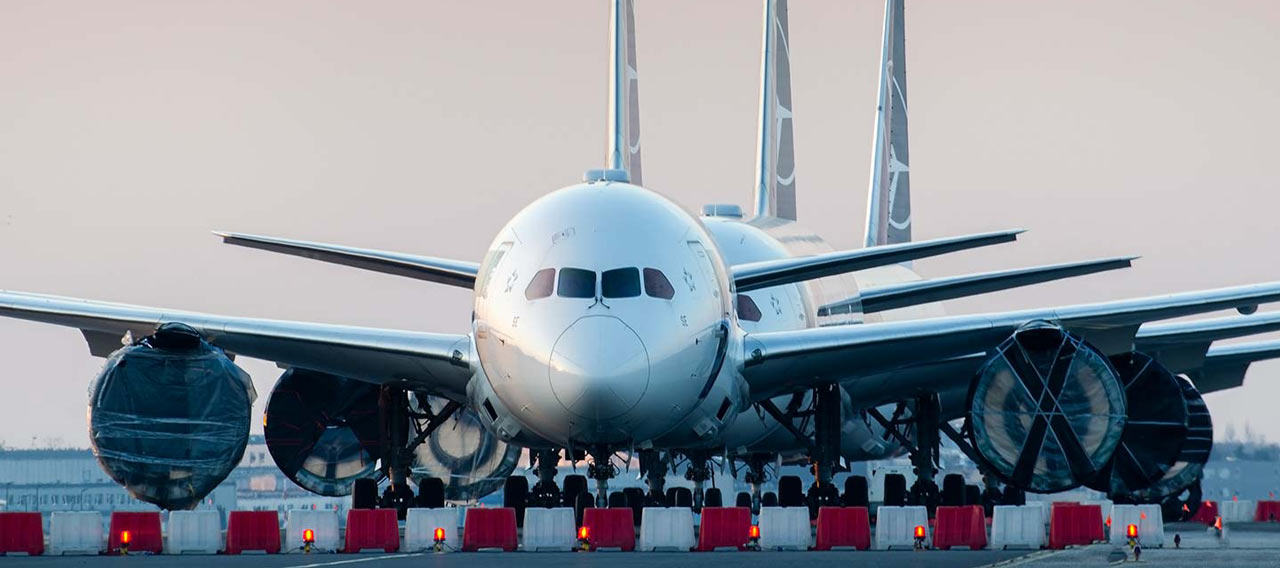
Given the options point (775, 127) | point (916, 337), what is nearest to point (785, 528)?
point (916, 337)

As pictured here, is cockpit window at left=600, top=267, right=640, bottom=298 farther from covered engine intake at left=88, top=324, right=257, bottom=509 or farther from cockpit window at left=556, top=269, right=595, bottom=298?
covered engine intake at left=88, top=324, right=257, bottom=509

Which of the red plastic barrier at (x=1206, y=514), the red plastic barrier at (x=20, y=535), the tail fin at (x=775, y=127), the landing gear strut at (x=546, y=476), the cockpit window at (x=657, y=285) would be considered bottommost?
the red plastic barrier at (x=20, y=535)

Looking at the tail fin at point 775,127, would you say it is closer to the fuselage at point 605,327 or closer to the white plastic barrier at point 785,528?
the fuselage at point 605,327

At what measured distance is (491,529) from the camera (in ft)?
87.4

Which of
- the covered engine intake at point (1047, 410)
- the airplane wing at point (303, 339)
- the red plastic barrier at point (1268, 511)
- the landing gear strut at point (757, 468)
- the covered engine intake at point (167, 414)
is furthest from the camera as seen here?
the landing gear strut at point (757, 468)

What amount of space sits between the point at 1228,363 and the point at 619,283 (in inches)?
903

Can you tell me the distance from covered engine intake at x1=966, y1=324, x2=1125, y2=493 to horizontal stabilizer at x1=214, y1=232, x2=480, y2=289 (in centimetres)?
737

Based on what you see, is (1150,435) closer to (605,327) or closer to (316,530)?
(605,327)

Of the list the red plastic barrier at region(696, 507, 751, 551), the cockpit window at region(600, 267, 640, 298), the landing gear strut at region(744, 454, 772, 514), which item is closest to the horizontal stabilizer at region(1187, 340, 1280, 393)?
the landing gear strut at region(744, 454, 772, 514)

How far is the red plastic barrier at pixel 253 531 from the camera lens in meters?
26.8

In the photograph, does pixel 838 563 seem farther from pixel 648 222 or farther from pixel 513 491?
pixel 513 491

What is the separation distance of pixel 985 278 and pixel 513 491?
9595 millimetres

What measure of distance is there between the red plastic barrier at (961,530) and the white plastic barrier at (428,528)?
6035 millimetres

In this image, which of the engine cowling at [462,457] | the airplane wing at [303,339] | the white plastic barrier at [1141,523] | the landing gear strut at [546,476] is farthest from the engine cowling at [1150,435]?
the engine cowling at [462,457]
